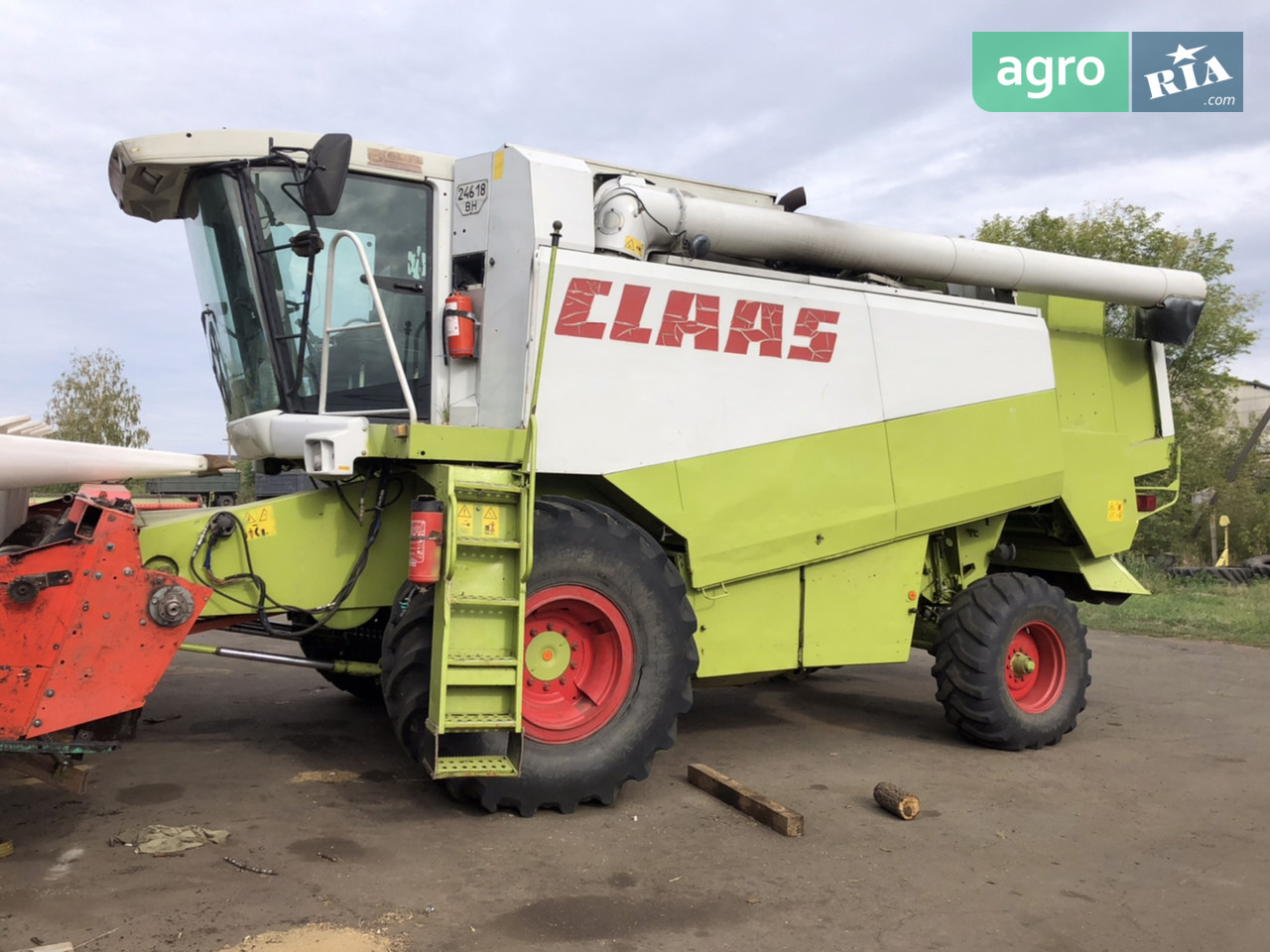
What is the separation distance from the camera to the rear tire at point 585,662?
4414 millimetres

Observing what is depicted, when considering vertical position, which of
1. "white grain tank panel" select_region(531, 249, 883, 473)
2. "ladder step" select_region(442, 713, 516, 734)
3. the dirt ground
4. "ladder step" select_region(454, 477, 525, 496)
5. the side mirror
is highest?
the side mirror

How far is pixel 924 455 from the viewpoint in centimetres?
588

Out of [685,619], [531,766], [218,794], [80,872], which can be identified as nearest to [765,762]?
[685,619]

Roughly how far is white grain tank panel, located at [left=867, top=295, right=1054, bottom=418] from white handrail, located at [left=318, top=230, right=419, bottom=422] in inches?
105

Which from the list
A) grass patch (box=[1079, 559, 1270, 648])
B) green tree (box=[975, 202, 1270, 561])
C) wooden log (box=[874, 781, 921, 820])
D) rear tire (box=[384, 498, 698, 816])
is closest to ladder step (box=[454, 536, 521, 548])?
rear tire (box=[384, 498, 698, 816])

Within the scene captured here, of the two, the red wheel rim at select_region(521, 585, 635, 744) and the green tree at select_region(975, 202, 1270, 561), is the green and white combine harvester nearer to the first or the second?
the red wheel rim at select_region(521, 585, 635, 744)

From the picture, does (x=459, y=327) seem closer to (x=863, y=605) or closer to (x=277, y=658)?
(x=277, y=658)

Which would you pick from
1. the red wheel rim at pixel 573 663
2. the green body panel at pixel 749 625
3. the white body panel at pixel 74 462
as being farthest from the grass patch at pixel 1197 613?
the white body panel at pixel 74 462

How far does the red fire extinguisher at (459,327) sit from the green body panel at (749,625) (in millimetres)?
1662

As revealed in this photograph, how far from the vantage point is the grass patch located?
10766 millimetres

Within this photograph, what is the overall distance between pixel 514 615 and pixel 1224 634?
9217mm

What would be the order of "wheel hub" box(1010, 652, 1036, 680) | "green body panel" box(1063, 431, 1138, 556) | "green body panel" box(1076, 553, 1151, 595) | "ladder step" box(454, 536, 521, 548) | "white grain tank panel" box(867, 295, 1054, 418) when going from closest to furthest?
"ladder step" box(454, 536, 521, 548) → "white grain tank panel" box(867, 295, 1054, 418) → "wheel hub" box(1010, 652, 1036, 680) → "green body panel" box(1063, 431, 1138, 556) → "green body panel" box(1076, 553, 1151, 595)

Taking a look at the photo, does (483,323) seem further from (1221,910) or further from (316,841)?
(1221,910)

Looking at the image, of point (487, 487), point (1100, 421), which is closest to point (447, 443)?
point (487, 487)
